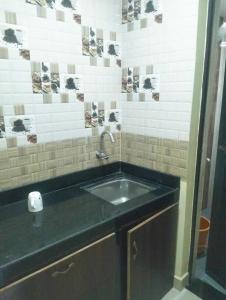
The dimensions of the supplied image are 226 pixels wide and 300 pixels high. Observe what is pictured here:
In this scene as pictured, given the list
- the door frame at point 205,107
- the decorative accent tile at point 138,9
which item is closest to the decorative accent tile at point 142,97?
the door frame at point 205,107

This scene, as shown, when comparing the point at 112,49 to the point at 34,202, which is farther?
the point at 112,49

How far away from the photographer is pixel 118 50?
1.69 m

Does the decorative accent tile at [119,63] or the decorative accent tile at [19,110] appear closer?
the decorative accent tile at [19,110]

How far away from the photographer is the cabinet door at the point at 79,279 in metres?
0.92

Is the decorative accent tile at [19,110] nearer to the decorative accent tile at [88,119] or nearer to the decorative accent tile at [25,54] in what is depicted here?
the decorative accent tile at [25,54]

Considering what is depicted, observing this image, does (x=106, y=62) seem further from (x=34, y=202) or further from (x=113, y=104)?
(x=34, y=202)

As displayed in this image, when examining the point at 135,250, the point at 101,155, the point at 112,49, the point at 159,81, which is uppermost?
the point at 112,49

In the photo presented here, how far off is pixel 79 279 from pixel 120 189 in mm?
790

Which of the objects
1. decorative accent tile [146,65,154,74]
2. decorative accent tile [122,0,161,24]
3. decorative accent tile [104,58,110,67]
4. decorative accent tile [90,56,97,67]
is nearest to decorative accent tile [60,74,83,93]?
decorative accent tile [90,56,97,67]

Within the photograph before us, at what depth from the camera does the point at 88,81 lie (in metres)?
1.57

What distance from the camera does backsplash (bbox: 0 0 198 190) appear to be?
1278mm

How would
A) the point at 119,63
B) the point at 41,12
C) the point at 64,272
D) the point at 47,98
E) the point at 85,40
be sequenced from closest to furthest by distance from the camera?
the point at 64,272 → the point at 41,12 → the point at 47,98 → the point at 85,40 → the point at 119,63

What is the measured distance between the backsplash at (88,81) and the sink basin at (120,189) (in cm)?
16

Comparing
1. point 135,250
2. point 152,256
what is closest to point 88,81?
point 135,250
